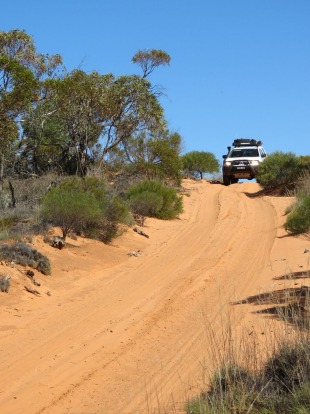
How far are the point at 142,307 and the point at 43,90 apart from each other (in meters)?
15.3

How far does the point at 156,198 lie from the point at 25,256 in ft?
37.7

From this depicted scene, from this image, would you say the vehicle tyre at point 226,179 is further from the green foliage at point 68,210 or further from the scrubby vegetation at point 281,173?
the green foliage at point 68,210

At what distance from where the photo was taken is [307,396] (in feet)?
19.2

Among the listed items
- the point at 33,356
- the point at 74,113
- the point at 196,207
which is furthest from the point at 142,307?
the point at 74,113

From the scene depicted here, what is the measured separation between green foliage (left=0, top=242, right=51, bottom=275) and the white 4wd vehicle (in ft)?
75.4

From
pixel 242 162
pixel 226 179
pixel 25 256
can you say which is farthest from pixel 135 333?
pixel 226 179

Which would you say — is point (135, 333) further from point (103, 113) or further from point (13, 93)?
point (103, 113)

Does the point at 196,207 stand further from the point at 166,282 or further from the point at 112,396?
the point at 112,396

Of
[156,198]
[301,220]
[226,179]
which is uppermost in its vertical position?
[226,179]

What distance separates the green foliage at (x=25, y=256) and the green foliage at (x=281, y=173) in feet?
67.4

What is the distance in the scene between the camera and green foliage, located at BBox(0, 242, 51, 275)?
48.9ft

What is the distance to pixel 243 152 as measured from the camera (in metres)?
38.4

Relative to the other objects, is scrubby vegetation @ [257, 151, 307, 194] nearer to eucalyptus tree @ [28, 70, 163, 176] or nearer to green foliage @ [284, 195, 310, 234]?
eucalyptus tree @ [28, 70, 163, 176]

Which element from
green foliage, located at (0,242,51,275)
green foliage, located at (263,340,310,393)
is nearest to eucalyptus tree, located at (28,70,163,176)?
green foliage, located at (0,242,51,275)
